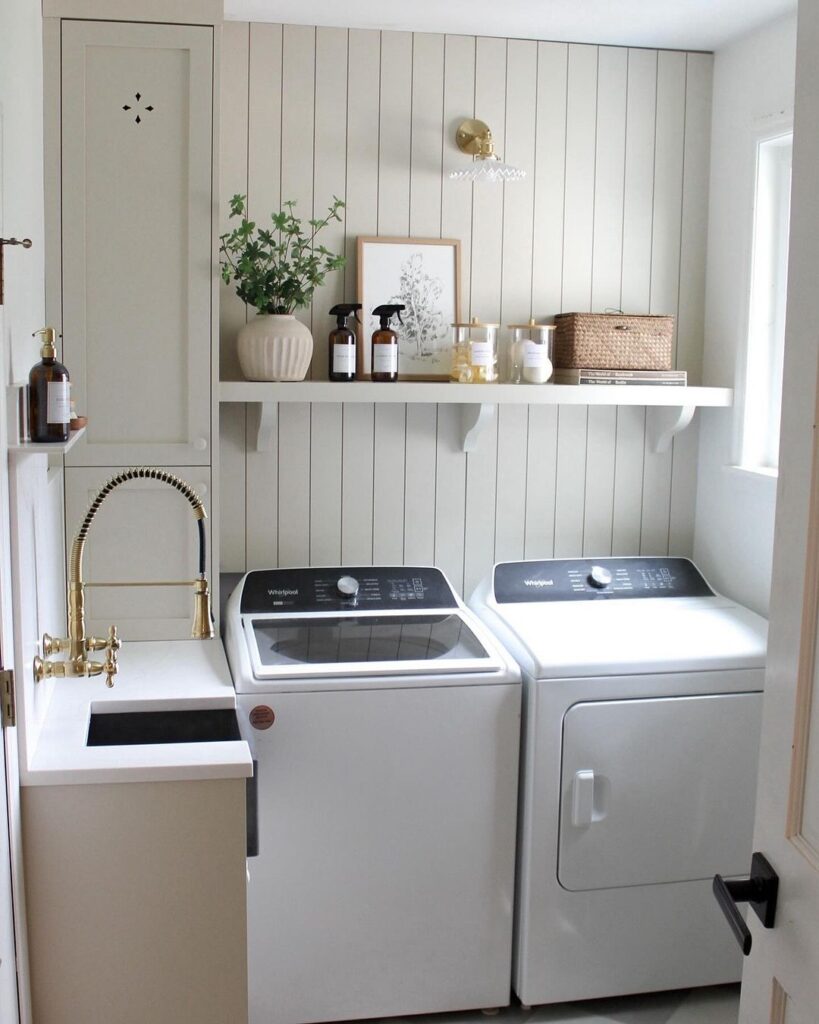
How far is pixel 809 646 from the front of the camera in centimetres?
111

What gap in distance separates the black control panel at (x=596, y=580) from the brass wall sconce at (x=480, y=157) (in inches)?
41.4

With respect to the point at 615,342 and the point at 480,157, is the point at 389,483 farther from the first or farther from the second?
the point at 480,157

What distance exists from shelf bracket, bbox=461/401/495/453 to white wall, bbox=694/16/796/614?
69 centimetres

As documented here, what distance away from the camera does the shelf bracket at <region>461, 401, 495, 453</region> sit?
303 centimetres

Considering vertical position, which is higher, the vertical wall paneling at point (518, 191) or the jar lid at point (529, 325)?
the vertical wall paneling at point (518, 191)

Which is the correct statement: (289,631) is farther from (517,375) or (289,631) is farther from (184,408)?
(517,375)

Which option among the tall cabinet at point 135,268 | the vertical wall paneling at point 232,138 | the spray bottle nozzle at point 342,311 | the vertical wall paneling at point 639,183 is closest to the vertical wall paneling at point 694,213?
the vertical wall paneling at point 639,183

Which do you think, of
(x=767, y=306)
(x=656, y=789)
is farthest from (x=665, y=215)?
(x=656, y=789)

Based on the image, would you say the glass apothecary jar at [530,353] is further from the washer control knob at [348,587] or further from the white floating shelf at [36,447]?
the white floating shelf at [36,447]

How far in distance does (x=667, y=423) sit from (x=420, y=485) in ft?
2.43

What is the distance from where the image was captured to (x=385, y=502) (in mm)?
3168

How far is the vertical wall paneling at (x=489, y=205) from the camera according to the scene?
10.1ft

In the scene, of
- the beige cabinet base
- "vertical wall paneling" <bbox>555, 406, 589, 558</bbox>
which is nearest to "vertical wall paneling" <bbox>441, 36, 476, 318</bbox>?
"vertical wall paneling" <bbox>555, 406, 589, 558</bbox>

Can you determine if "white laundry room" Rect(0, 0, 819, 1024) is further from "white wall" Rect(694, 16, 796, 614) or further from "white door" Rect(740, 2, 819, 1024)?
"white door" Rect(740, 2, 819, 1024)
